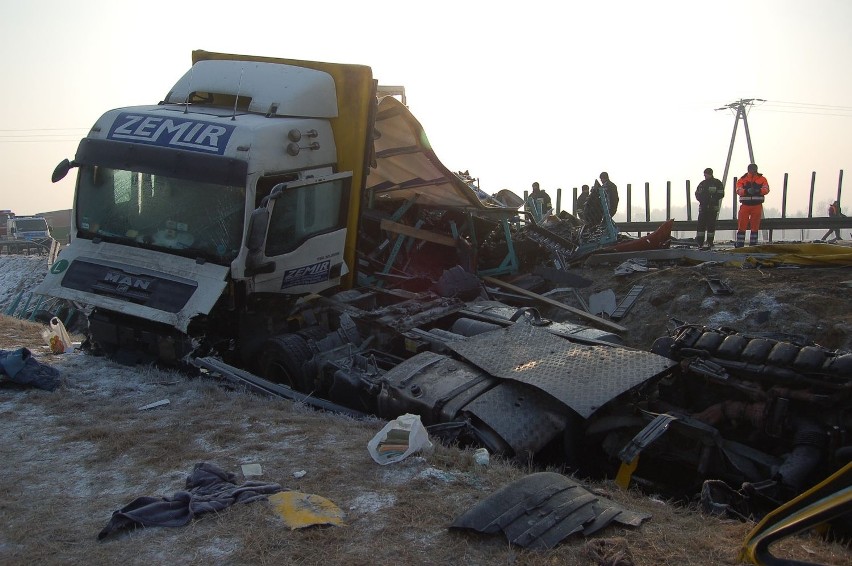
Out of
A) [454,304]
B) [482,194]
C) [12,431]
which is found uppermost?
[482,194]

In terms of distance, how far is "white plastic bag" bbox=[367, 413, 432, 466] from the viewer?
502 centimetres

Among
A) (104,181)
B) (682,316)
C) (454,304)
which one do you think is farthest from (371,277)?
(682,316)

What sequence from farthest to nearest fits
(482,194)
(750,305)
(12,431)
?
(482,194)
(750,305)
(12,431)

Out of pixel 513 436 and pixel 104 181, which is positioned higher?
pixel 104 181

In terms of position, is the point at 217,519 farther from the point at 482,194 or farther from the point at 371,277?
the point at 482,194

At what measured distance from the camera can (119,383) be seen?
23.9 feet

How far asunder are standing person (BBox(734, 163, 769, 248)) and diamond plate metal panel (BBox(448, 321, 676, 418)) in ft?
34.8

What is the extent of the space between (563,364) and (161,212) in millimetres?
4318

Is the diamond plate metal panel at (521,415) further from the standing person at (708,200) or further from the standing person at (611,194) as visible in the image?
the standing person at (708,200)

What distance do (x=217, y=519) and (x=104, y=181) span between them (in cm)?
498

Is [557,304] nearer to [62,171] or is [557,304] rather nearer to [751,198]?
[62,171]

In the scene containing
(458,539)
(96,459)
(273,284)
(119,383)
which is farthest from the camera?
(273,284)

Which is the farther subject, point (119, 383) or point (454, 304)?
Answer: point (454, 304)

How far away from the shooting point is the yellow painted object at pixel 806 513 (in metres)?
2.62
